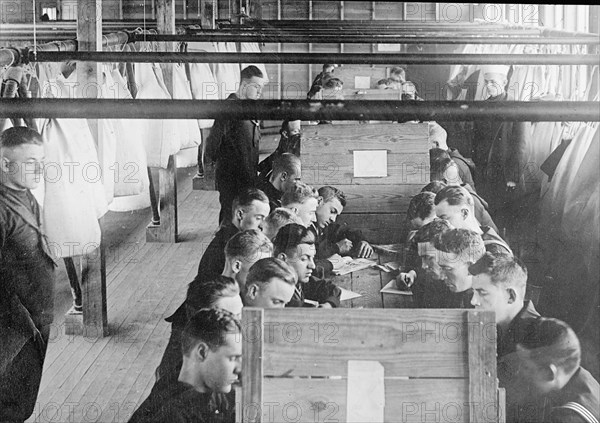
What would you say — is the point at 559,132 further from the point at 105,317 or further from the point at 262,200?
the point at 105,317

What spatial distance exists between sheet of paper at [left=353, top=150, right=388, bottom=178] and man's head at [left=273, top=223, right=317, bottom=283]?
276mm

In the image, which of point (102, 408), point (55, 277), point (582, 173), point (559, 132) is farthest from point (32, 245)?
point (559, 132)

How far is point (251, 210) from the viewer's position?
972mm

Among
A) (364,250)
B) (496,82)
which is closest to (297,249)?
(364,250)

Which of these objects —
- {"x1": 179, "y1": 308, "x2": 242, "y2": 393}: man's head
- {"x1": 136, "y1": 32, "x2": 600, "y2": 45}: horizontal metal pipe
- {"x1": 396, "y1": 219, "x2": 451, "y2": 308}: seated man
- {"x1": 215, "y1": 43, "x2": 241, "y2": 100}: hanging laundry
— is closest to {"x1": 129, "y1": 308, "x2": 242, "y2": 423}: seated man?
{"x1": 179, "y1": 308, "x2": 242, "y2": 393}: man's head

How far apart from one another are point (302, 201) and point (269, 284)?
0.24 m

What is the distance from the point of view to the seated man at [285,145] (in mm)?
1192

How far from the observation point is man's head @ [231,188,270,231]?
97 centimetres

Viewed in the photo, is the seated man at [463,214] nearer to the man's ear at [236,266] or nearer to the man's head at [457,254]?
the man's head at [457,254]

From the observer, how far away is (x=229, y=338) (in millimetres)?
854

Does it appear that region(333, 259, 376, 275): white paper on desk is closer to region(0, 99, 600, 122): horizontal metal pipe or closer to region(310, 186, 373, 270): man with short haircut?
region(310, 186, 373, 270): man with short haircut

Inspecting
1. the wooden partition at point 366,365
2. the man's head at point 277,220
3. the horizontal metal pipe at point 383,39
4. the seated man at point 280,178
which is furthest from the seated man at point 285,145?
the horizontal metal pipe at point 383,39

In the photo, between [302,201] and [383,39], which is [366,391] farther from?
[383,39]

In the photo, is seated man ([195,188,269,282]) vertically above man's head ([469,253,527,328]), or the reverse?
seated man ([195,188,269,282])
